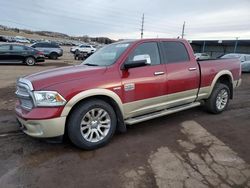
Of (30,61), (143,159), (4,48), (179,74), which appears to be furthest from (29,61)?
(143,159)

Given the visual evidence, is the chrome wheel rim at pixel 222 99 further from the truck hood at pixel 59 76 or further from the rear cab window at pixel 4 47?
the rear cab window at pixel 4 47

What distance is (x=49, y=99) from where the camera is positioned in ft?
12.2

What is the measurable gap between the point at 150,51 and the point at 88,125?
1.92 metres

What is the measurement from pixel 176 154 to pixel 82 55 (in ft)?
80.6

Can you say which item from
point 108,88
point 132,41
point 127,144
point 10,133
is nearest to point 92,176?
point 127,144

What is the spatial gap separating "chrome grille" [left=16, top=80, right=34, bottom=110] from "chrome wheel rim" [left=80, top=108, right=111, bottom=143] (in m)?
0.86

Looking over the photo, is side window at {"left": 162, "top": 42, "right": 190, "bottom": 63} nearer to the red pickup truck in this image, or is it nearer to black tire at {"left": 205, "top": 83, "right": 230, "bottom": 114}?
the red pickup truck

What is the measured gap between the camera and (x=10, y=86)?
31.8ft

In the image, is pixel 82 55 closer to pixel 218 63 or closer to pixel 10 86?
pixel 10 86

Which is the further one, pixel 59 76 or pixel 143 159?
pixel 59 76

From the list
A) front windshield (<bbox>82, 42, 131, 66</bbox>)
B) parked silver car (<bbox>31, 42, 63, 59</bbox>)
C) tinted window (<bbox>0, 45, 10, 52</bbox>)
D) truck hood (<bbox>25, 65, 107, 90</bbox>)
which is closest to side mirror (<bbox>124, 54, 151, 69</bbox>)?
front windshield (<bbox>82, 42, 131, 66</bbox>)

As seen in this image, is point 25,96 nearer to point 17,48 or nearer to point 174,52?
point 174,52

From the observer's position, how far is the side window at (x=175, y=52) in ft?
16.9


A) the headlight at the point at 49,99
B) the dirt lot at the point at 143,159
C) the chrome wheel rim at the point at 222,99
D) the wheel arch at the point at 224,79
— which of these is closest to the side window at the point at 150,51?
the dirt lot at the point at 143,159
